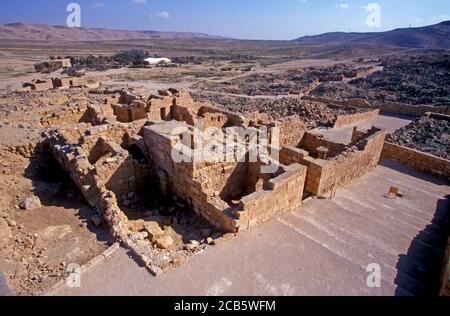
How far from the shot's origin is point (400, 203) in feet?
32.1

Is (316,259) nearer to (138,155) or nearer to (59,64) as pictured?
(138,155)

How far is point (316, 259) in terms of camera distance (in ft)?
22.5

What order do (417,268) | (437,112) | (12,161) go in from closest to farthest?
(417,268) → (12,161) → (437,112)

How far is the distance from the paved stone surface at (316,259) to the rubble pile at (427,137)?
20.2 ft

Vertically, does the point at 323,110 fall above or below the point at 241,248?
above

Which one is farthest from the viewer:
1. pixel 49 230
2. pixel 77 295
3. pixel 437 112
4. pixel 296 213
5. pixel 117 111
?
pixel 437 112

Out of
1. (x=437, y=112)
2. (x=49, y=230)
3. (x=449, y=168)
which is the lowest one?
(x=49, y=230)

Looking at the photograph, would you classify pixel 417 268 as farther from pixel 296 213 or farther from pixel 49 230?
pixel 49 230

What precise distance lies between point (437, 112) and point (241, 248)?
2157 centimetres

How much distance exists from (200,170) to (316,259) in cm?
413

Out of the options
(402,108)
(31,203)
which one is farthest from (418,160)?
(31,203)

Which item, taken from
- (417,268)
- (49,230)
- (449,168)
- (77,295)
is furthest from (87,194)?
(449,168)

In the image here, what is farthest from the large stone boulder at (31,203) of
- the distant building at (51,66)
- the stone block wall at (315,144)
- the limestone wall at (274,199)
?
the distant building at (51,66)

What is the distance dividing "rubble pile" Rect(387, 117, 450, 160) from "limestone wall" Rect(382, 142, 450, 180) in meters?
1.72
